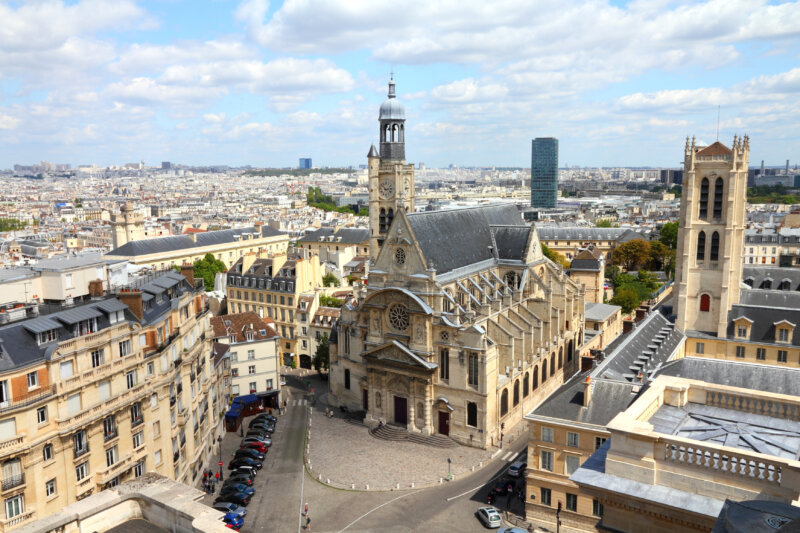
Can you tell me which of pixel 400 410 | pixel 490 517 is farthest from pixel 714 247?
pixel 490 517

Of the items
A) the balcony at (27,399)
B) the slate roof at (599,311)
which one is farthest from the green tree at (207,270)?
the balcony at (27,399)

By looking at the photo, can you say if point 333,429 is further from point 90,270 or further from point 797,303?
point 797,303

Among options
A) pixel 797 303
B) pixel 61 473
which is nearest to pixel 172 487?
pixel 61 473

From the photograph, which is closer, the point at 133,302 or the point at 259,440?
the point at 133,302

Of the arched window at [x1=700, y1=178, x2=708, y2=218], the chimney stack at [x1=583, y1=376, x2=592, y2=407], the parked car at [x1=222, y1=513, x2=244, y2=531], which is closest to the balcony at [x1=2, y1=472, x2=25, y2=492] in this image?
the parked car at [x1=222, y1=513, x2=244, y2=531]

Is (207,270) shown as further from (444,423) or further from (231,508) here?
(231,508)

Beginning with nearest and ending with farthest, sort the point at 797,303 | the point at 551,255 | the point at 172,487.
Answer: the point at 172,487 < the point at 797,303 < the point at 551,255

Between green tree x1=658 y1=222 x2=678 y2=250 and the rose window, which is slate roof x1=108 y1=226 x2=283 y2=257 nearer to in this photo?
the rose window
